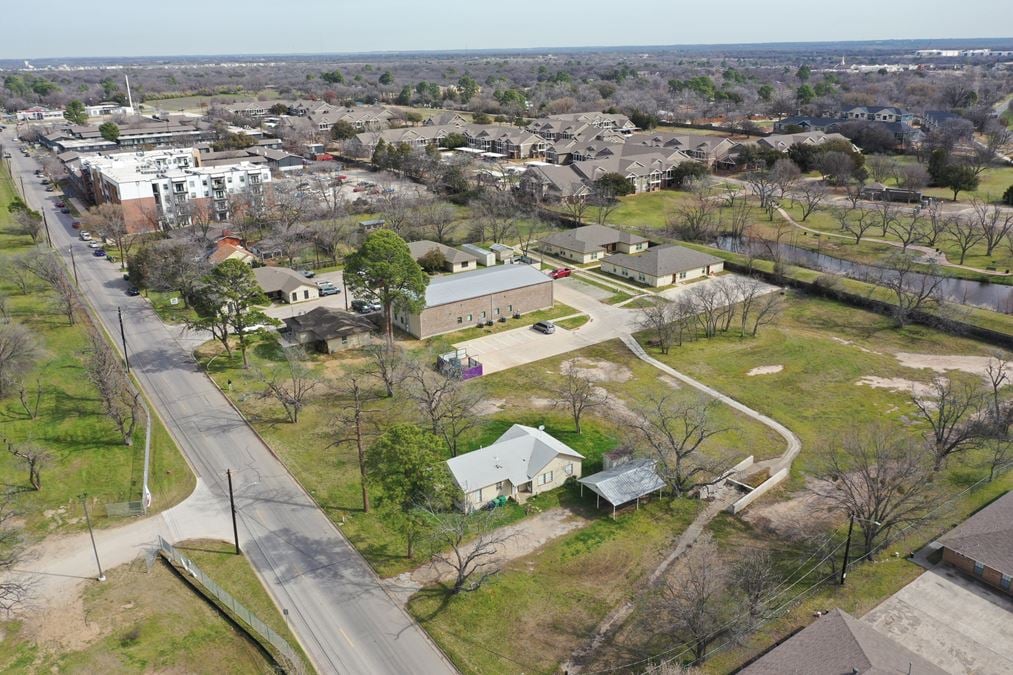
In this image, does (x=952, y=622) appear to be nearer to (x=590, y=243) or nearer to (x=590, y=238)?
(x=590, y=243)

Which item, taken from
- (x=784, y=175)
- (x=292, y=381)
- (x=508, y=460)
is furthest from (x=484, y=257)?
(x=784, y=175)

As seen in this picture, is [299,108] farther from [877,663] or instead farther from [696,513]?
[877,663]

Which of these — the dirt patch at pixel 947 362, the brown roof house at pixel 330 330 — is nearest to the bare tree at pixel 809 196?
the dirt patch at pixel 947 362

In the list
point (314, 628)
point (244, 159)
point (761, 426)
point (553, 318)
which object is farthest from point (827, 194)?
point (314, 628)

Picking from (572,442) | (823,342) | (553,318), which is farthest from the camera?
(553,318)

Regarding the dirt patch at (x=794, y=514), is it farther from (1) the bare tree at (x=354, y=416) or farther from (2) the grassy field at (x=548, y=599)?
(1) the bare tree at (x=354, y=416)

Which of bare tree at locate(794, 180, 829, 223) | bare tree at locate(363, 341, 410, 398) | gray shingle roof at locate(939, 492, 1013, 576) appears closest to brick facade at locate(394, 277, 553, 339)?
bare tree at locate(363, 341, 410, 398)
